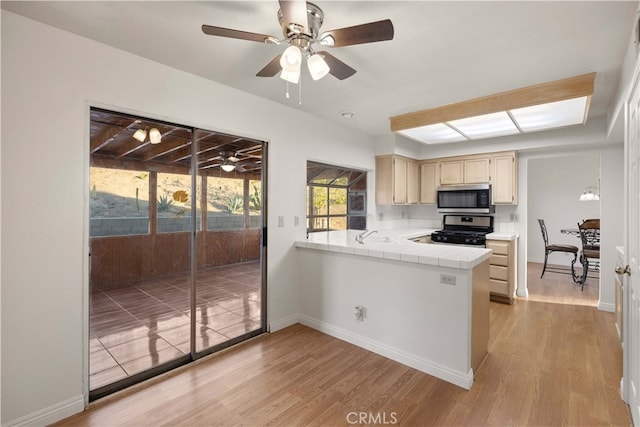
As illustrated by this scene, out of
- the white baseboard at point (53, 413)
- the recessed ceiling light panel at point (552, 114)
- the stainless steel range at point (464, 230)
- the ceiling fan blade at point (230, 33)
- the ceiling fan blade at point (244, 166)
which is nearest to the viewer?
the ceiling fan blade at point (230, 33)

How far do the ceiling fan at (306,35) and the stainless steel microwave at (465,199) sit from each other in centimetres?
357

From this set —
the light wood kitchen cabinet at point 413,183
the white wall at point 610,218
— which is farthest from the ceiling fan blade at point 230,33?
the white wall at point 610,218

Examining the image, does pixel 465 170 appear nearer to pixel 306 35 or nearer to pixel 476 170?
pixel 476 170

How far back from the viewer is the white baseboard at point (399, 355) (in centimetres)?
226

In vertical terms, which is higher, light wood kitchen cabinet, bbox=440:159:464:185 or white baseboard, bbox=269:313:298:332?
light wood kitchen cabinet, bbox=440:159:464:185

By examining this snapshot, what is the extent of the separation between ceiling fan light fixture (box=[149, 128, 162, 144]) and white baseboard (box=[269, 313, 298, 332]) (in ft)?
6.81

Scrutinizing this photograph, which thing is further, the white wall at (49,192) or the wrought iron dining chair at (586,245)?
the wrought iron dining chair at (586,245)

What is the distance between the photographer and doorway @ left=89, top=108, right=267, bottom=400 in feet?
7.47

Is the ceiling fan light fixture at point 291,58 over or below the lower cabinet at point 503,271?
over

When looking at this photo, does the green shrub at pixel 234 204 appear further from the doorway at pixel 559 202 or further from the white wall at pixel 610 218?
the doorway at pixel 559 202

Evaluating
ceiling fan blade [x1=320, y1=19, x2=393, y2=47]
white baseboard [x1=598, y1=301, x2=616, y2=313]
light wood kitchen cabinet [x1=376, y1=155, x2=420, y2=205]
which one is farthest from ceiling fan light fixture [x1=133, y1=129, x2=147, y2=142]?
white baseboard [x1=598, y1=301, x2=616, y2=313]

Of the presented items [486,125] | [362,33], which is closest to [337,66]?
[362,33]

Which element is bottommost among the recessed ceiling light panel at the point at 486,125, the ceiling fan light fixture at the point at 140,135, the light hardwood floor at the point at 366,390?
the light hardwood floor at the point at 366,390

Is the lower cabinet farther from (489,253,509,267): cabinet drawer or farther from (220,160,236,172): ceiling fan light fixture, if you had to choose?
(220,160,236,172): ceiling fan light fixture
